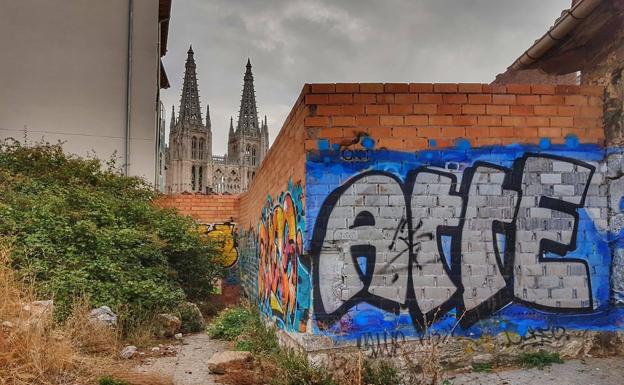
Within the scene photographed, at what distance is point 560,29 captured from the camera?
4.67 meters

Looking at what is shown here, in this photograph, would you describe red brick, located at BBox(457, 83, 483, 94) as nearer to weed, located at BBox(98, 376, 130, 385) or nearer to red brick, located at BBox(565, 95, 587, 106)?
red brick, located at BBox(565, 95, 587, 106)

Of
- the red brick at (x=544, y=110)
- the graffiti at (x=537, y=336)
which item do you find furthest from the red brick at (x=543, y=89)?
the graffiti at (x=537, y=336)

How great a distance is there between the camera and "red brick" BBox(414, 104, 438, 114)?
4.43 metres

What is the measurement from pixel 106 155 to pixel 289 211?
1043 centimetres

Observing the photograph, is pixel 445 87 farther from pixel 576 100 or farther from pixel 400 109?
pixel 576 100

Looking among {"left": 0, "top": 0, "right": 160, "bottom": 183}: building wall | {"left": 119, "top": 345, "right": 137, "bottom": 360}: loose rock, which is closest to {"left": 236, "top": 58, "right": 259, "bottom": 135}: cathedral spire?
{"left": 0, "top": 0, "right": 160, "bottom": 183}: building wall

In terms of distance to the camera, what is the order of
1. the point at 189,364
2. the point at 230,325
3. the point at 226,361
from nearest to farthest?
the point at 226,361 → the point at 189,364 → the point at 230,325

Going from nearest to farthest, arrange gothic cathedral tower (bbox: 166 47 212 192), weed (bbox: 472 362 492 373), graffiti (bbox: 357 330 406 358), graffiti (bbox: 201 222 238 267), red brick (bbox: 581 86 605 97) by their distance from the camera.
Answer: graffiti (bbox: 357 330 406 358)
weed (bbox: 472 362 492 373)
red brick (bbox: 581 86 605 97)
graffiti (bbox: 201 222 238 267)
gothic cathedral tower (bbox: 166 47 212 192)

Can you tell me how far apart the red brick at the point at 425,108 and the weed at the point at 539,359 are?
2471mm

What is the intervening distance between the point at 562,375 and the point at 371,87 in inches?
121

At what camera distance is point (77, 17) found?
529 inches

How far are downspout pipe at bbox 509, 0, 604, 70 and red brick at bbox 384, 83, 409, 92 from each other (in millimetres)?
1710

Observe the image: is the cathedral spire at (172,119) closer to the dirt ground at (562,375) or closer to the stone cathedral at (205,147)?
the stone cathedral at (205,147)

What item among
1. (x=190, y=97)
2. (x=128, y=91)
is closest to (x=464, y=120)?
(x=128, y=91)
